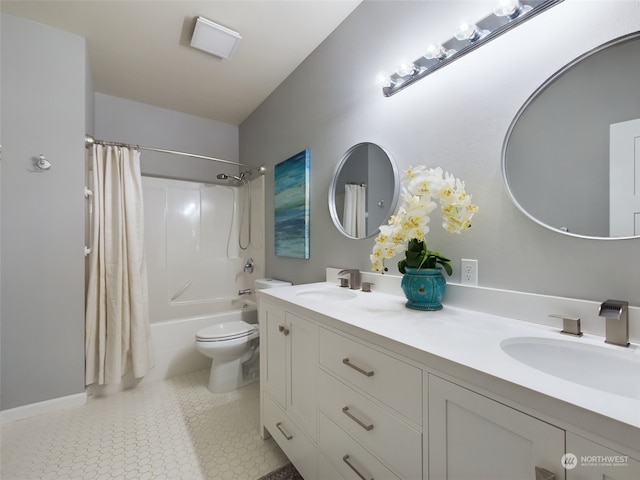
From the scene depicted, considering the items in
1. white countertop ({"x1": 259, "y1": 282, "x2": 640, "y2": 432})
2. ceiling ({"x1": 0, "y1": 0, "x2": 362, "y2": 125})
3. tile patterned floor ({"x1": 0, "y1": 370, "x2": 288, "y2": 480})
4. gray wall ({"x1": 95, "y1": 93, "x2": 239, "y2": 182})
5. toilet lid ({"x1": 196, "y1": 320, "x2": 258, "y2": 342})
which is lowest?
tile patterned floor ({"x1": 0, "y1": 370, "x2": 288, "y2": 480})

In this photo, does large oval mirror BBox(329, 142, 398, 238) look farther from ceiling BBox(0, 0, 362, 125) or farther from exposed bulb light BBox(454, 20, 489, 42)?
ceiling BBox(0, 0, 362, 125)

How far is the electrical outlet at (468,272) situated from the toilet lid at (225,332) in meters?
1.64

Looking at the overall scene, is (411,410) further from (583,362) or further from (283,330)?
(283,330)

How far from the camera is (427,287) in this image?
3.48 feet

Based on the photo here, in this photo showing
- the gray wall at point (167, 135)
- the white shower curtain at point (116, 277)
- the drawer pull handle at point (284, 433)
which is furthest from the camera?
the gray wall at point (167, 135)

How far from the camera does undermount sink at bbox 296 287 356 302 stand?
4.89 feet

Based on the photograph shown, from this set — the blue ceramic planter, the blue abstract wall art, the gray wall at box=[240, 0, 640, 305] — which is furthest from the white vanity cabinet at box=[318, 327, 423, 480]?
the blue abstract wall art

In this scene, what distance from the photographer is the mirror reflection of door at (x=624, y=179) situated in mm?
762

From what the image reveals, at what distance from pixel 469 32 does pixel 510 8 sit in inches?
5.2

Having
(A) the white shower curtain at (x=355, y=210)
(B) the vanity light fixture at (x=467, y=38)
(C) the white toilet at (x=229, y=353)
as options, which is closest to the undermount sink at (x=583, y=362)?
(A) the white shower curtain at (x=355, y=210)

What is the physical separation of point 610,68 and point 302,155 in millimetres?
1636

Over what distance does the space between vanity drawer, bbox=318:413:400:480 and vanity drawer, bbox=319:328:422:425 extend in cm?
20

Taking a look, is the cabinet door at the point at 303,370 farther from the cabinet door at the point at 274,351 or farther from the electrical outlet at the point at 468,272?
the electrical outlet at the point at 468,272

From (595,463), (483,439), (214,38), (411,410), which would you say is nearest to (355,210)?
(411,410)
